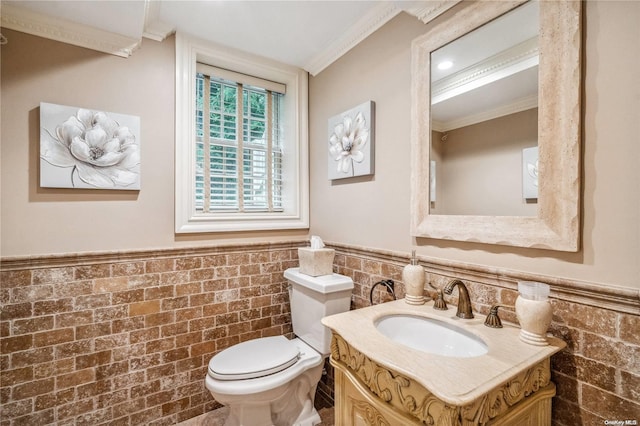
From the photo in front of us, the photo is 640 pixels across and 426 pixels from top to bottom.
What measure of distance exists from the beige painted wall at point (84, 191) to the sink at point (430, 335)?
1.31m

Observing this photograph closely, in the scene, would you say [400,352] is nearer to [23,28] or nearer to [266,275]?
[266,275]

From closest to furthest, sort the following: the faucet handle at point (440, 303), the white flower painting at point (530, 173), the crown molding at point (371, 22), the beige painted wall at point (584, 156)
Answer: the beige painted wall at point (584, 156)
the white flower painting at point (530, 173)
the faucet handle at point (440, 303)
the crown molding at point (371, 22)

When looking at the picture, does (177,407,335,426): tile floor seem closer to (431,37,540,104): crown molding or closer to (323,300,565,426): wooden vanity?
(323,300,565,426): wooden vanity

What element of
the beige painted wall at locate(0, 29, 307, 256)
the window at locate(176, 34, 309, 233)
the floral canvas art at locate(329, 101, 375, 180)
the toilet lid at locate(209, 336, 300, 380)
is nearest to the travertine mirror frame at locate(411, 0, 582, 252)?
the floral canvas art at locate(329, 101, 375, 180)

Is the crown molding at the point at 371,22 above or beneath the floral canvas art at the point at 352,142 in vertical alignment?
above

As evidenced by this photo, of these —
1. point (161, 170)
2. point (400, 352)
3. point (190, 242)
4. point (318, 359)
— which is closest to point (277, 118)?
point (161, 170)

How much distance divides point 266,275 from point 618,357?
185 centimetres

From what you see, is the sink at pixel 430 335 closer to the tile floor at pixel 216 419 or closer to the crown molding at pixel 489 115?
the crown molding at pixel 489 115

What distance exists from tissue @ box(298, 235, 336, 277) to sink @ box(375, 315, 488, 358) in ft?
2.19

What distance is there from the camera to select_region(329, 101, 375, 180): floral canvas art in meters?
1.75

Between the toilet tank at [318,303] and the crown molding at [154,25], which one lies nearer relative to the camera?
the crown molding at [154,25]

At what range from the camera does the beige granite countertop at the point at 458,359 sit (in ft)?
2.43

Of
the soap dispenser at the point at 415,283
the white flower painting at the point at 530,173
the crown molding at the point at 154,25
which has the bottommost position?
the soap dispenser at the point at 415,283

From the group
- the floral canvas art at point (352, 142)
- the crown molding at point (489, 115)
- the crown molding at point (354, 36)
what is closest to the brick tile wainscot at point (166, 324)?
the floral canvas art at point (352, 142)
